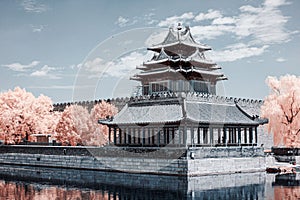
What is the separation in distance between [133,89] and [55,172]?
33.3 ft

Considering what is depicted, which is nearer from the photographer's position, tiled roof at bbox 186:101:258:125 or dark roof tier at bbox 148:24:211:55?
tiled roof at bbox 186:101:258:125

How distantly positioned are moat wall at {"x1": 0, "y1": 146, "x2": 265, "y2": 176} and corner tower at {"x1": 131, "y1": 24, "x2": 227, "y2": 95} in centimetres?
700

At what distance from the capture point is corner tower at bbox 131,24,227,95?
40.4m

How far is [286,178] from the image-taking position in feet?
113

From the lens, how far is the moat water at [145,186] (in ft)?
89.3

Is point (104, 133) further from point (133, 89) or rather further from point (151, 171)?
point (151, 171)

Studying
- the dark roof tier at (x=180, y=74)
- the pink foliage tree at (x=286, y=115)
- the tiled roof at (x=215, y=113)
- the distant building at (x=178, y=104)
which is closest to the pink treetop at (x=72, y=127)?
the distant building at (x=178, y=104)

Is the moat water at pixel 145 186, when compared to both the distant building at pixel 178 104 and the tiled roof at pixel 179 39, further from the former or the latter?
the tiled roof at pixel 179 39

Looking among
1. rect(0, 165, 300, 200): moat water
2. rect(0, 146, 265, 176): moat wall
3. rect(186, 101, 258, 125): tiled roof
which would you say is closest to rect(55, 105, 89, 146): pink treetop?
rect(0, 146, 265, 176): moat wall

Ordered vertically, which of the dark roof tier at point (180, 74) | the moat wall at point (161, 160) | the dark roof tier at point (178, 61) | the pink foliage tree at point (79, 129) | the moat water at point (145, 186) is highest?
the dark roof tier at point (178, 61)

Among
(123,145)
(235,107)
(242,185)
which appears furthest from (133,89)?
(242,185)

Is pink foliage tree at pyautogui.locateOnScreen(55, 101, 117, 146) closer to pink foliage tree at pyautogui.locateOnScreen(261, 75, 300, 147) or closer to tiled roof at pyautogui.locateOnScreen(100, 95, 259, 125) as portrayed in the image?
tiled roof at pyautogui.locateOnScreen(100, 95, 259, 125)

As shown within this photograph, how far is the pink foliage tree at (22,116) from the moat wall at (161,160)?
950 cm

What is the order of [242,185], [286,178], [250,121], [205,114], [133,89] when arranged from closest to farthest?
[242,185] < [286,178] < [205,114] < [250,121] < [133,89]
